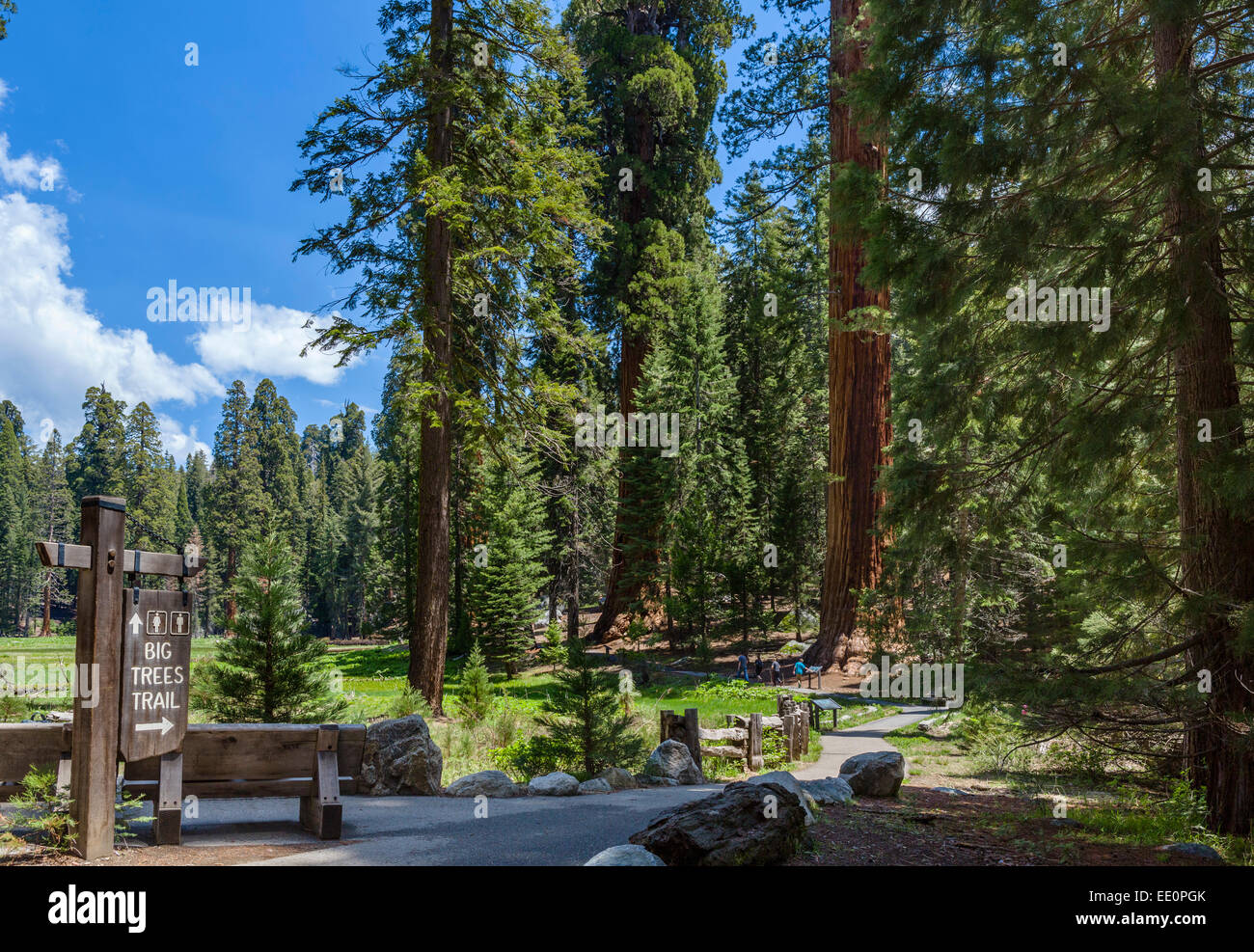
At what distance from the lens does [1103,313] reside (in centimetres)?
646

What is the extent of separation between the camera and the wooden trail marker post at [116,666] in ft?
15.5

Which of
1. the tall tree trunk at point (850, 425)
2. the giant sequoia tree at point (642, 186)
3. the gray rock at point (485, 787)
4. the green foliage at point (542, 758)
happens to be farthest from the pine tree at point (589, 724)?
the giant sequoia tree at point (642, 186)

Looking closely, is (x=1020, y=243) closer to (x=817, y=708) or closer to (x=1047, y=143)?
(x=1047, y=143)

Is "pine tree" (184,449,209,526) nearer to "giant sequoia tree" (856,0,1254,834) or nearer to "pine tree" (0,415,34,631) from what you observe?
"pine tree" (0,415,34,631)

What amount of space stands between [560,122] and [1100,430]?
35.1ft

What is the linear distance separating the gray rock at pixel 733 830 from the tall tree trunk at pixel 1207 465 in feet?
11.6

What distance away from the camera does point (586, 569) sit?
31.6 metres

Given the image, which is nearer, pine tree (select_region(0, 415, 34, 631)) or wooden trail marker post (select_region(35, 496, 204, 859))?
wooden trail marker post (select_region(35, 496, 204, 859))

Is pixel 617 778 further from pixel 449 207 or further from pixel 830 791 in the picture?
pixel 449 207

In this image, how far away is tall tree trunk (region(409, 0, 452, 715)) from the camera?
12805 mm

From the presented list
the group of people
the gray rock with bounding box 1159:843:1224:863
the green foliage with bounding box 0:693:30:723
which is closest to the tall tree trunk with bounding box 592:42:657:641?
the group of people

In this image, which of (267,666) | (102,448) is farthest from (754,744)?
(102,448)

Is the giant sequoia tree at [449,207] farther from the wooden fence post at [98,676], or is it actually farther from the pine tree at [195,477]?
the pine tree at [195,477]

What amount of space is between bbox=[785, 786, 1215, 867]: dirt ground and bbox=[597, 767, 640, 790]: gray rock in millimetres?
2457
